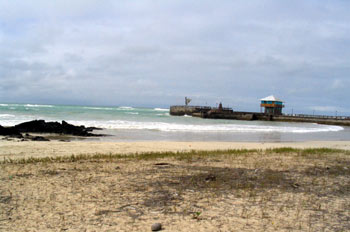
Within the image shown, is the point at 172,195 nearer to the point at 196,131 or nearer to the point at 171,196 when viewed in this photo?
the point at 171,196

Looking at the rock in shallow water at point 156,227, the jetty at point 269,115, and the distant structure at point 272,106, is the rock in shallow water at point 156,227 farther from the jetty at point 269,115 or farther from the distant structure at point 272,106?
the distant structure at point 272,106

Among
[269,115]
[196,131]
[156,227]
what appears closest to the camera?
[156,227]

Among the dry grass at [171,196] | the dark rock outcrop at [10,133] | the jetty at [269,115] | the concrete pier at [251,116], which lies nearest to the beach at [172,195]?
the dry grass at [171,196]

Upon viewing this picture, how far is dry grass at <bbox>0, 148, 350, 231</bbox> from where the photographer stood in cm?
462

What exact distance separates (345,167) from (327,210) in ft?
15.8

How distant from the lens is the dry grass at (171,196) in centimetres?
462

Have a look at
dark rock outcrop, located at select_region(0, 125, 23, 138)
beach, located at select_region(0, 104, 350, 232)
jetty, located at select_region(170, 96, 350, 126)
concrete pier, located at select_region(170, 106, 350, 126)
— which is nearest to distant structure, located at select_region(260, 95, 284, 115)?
jetty, located at select_region(170, 96, 350, 126)

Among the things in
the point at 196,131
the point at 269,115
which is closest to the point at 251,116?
the point at 269,115

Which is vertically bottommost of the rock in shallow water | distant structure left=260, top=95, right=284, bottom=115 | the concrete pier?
the rock in shallow water

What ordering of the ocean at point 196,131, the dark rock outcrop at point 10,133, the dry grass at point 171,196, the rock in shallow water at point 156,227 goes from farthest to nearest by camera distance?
1. the ocean at point 196,131
2. the dark rock outcrop at point 10,133
3. the dry grass at point 171,196
4. the rock in shallow water at point 156,227

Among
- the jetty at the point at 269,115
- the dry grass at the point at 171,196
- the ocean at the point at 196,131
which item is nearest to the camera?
the dry grass at the point at 171,196

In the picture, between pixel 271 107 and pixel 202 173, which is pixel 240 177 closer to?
pixel 202 173

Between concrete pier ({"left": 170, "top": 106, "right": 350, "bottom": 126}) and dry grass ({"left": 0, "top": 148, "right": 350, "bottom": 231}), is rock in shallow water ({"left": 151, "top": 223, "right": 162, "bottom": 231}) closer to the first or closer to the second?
dry grass ({"left": 0, "top": 148, "right": 350, "bottom": 231})

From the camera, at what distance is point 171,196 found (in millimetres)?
5898
